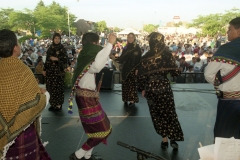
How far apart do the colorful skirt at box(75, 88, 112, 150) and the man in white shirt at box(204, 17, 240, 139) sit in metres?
1.31

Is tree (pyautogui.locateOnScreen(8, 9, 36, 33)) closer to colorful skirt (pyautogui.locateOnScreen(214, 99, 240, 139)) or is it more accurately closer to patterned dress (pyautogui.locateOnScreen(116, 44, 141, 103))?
patterned dress (pyautogui.locateOnScreen(116, 44, 141, 103))

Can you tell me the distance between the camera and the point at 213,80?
299 centimetres

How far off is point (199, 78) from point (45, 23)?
24.7 m

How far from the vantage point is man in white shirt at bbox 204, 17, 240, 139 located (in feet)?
9.29

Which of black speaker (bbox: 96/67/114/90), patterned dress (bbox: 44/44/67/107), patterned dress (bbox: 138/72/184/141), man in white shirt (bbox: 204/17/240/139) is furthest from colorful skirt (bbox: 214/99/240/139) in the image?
black speaker (bbox: 96/67/114/90)

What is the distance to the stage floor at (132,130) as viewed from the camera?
3902 millimetres

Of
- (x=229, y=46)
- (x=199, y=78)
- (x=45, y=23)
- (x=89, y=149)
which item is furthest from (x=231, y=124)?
(x=45, y=23)

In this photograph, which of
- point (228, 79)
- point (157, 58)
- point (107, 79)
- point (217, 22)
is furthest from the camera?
point (217, 22)

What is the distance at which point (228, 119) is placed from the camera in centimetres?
295

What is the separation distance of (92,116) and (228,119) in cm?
152

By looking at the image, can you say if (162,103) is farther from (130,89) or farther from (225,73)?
(130,89)

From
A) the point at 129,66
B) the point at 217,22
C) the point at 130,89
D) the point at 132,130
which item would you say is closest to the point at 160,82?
the point at 132,130

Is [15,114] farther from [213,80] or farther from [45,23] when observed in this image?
[45,23]

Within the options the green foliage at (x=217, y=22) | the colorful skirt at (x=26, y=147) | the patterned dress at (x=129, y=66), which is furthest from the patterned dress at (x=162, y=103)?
the green foliage at (x=217, y=22)
